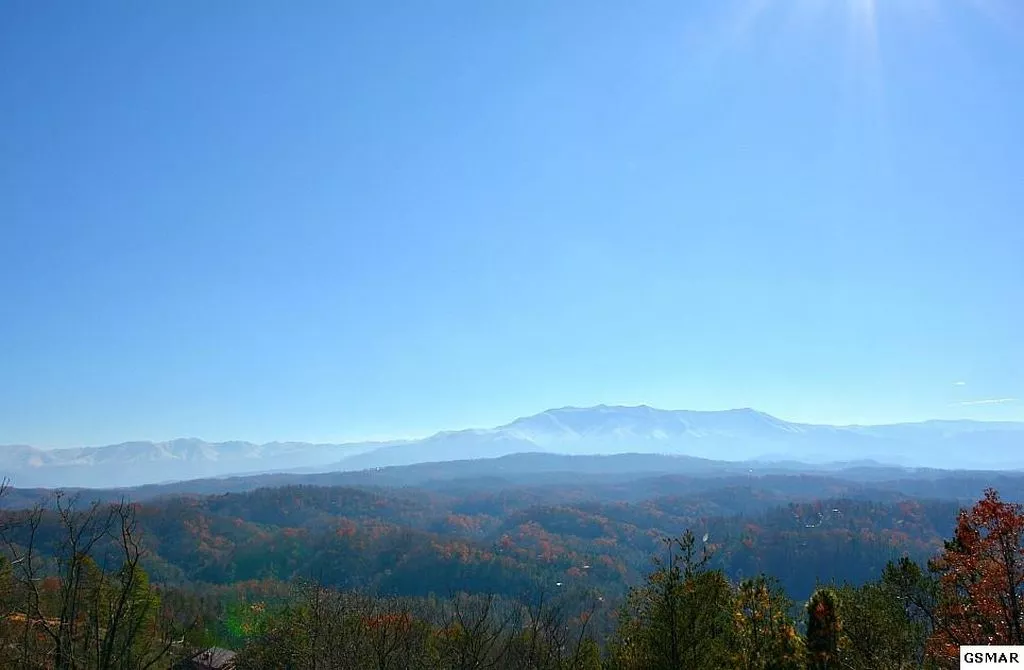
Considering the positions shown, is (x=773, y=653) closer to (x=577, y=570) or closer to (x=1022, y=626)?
(x=1022, y=626)

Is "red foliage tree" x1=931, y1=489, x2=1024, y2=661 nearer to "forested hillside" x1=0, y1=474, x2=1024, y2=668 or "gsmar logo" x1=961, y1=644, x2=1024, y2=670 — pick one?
"forested hillside" x1=0, y1=474, x2=1024, y2=668

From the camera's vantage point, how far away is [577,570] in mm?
138750

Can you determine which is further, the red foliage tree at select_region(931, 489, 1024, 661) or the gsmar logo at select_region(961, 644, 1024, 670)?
the red foliage tree at select_region(931, 489, 1024, 661)

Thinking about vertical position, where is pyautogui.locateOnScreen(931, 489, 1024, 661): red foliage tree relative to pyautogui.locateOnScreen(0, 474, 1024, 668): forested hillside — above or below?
above

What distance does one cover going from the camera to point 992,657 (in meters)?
12.3

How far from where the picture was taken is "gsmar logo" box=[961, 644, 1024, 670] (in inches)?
480

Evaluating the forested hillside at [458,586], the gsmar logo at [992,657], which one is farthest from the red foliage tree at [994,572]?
the gsmar logo at [992,657]

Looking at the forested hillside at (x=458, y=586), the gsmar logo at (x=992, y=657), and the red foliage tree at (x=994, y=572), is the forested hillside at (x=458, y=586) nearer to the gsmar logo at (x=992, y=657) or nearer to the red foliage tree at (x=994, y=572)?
the red foliage tree at (x=994, y=572)

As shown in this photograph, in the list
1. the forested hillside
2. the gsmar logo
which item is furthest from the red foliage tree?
the gsmar logo

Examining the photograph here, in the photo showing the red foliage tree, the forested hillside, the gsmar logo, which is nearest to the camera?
the gsmar logo

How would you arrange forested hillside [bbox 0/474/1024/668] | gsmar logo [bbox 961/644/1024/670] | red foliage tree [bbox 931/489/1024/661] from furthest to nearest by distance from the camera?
1. forested hillside [bbox 0/474/1024/668]
2. red foliage tree [bbox 931/489/1024/661]
3. gsmar logo [bbox 961/644/1024/670]

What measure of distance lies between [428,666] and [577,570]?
12860cm

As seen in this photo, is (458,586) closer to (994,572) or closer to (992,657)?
(994,572)

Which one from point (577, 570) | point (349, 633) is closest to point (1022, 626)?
point (349, 633)
